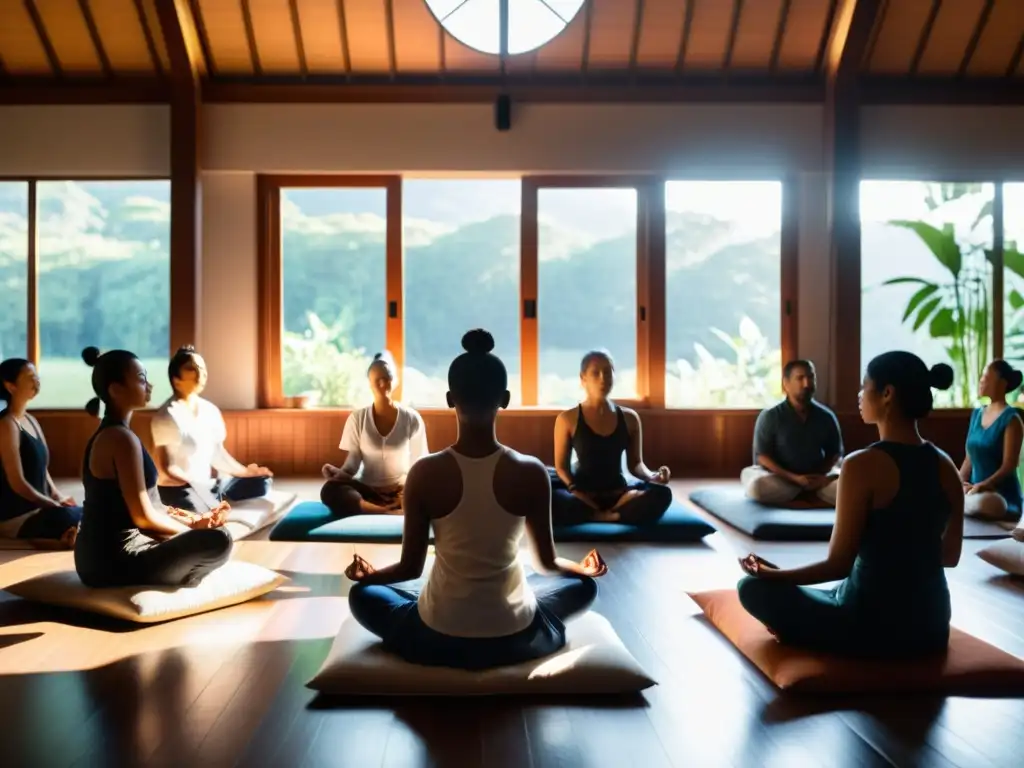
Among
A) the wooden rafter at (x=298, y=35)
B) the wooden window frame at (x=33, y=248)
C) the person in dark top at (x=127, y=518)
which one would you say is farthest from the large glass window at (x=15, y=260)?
the person in dark top at (x=127, y=518)

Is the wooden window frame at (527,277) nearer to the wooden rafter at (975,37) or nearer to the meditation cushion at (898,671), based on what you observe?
the wooden rafter at (975,37)

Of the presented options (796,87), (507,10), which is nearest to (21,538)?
(507,10)

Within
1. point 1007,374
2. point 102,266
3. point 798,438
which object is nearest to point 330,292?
point 102,266

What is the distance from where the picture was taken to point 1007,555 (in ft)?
12.2

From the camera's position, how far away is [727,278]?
6895 mm

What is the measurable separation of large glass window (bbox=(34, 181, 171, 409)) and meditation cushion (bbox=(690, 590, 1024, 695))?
5.44m

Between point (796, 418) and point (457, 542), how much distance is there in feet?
11.0

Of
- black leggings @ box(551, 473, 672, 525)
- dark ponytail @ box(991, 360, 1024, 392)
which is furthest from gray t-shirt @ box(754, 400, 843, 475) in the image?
black leggings @ box(551, 473, 672, 525)

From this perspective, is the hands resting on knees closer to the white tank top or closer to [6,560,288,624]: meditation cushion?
the white tank top

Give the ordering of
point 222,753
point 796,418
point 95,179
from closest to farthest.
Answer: point 222,753 → point 796,418 → point 95,179

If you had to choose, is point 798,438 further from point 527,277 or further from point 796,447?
point 527,277

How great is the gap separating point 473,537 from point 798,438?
10.9ft

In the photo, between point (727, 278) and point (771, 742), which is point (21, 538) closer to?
point (771, 742)

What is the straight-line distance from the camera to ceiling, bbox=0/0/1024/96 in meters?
6.30
